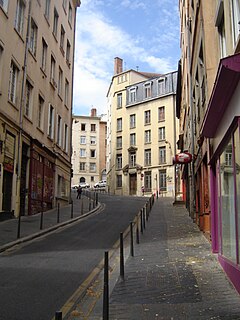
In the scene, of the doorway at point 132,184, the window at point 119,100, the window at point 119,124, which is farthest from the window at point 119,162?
the window at point 119,100

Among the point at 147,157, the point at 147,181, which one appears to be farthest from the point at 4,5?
the point at 147,157

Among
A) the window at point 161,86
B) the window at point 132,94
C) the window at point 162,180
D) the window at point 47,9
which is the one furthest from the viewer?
the window at point 132,94

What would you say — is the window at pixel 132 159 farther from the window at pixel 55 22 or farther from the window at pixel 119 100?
the window at pixel 55 22

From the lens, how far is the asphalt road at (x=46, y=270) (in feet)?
18.2

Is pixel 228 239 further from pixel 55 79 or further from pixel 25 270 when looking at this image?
pixel 55 79

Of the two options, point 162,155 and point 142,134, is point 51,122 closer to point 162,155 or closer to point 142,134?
point 162,155

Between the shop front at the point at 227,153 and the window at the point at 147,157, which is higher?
the window at the point at 147,157

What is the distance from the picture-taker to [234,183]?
6871mm

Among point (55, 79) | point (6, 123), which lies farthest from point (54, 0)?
point (6, 123)

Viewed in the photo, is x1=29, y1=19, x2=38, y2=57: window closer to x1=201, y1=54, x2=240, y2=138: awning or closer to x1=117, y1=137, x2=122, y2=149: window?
x1=201, y1=54, x2=240, y2=138: awning

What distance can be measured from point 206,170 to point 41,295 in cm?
759

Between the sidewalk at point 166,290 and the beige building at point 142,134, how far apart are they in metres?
36.9

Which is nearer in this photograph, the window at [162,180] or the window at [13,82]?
the window at [13,82]

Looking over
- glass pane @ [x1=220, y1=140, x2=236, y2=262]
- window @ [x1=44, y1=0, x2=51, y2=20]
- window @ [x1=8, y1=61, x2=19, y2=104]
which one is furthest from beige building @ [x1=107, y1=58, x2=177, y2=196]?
glass pane @ [x1=220, y1=140, x2=236, y2=262]
